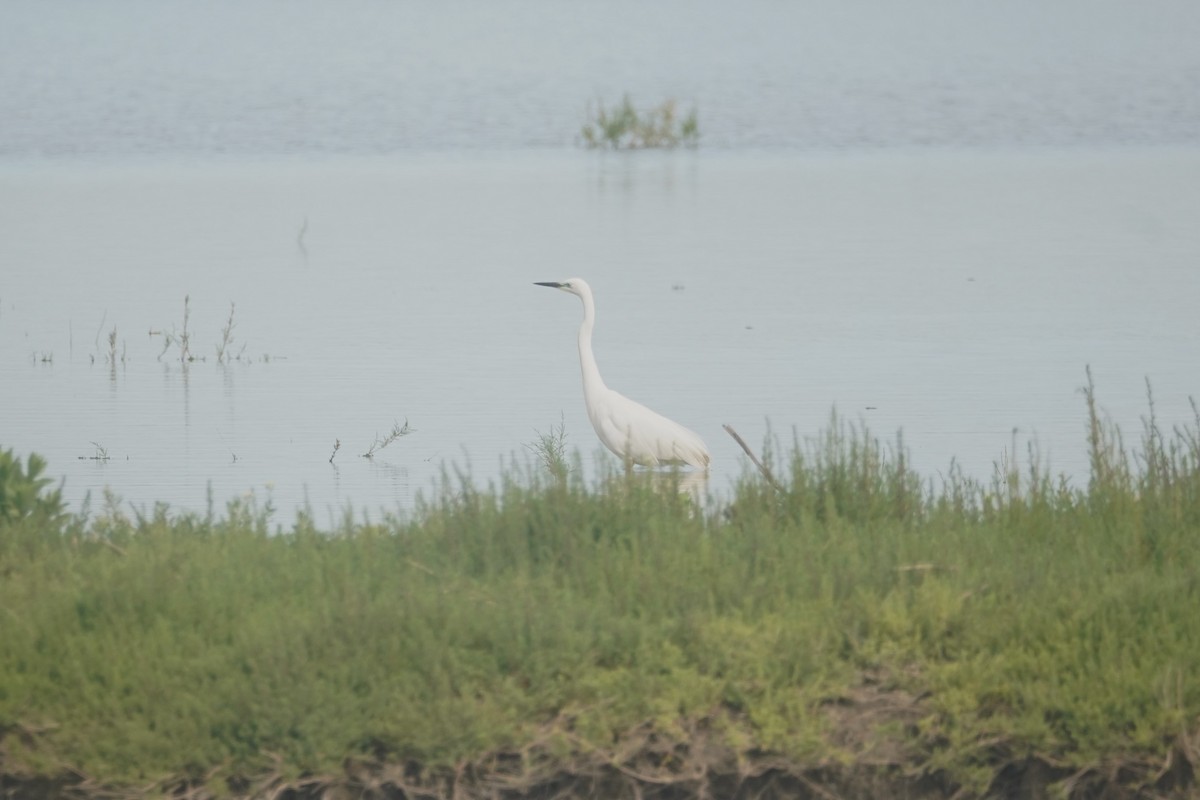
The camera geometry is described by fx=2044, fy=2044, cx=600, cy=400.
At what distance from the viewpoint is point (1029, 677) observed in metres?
5.50

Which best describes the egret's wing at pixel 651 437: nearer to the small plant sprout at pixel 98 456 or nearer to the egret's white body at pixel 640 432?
the egret's white body at pixel 640 432

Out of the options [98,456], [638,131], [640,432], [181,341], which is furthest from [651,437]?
[638,131]

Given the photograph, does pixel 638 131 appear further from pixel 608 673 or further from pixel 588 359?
pixel 608 673

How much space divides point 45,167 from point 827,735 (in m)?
24.6

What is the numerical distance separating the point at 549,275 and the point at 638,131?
1611 cm

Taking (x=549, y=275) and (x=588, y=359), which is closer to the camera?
(x=588, y=359)

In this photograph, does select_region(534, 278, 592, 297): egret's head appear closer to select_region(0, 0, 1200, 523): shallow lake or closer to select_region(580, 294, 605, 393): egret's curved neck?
select_region(580, 294, 605, 393): egret's curved neck

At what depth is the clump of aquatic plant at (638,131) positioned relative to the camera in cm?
3234

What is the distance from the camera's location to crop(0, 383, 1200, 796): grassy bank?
212 inches

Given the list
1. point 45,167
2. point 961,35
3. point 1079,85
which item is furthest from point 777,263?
point 961,35

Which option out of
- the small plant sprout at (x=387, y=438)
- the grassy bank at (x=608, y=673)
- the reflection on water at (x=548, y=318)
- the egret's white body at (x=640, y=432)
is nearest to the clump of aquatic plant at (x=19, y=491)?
the grassy bank at (x=608, y=673)

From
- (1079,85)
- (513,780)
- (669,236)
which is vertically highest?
(1079,85)

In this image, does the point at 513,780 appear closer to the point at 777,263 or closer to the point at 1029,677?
the point at 1029,677

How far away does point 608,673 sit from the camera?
552cm
